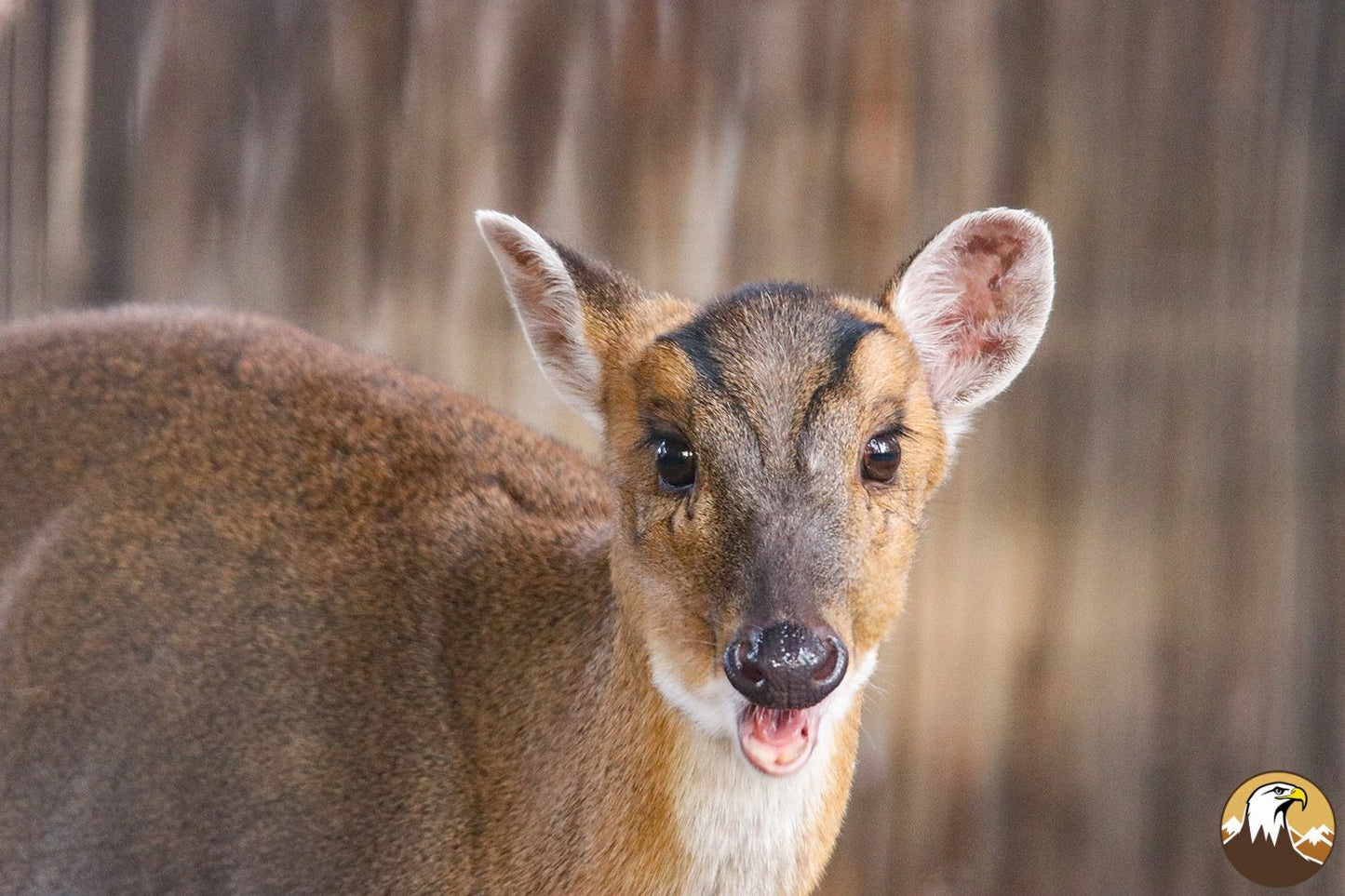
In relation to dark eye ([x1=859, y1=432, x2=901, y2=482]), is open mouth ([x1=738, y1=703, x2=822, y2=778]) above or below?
below

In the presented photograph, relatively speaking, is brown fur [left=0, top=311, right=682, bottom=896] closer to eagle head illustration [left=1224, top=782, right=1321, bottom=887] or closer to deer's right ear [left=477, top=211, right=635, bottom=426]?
deer's right ear [left=477, top=211, right=635, bottom=426]

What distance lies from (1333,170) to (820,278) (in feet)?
4.75

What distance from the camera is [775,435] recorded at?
2.39 metres

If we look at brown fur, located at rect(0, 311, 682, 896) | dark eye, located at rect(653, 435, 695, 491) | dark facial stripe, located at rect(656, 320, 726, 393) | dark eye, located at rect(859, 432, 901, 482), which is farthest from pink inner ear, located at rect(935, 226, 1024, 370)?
brown fur, located at rect(0, 311, 682, 896)

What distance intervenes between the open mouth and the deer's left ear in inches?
31.3

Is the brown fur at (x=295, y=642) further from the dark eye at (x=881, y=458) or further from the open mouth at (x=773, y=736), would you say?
the dark eye at (x=881, y=458)

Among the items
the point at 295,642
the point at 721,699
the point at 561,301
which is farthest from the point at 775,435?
the point at 295,642

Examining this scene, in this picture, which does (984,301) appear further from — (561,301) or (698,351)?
(561,301)

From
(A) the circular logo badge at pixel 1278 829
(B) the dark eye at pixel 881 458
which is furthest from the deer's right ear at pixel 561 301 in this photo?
(A) the circular logo badge at pixel 1278 829

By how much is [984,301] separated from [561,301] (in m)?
0.82

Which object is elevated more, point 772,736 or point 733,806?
point 772,736

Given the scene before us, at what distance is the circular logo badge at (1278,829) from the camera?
4.03 meters

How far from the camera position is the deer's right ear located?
9.02 ft

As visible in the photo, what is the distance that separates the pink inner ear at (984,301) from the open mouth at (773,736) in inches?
35.2
